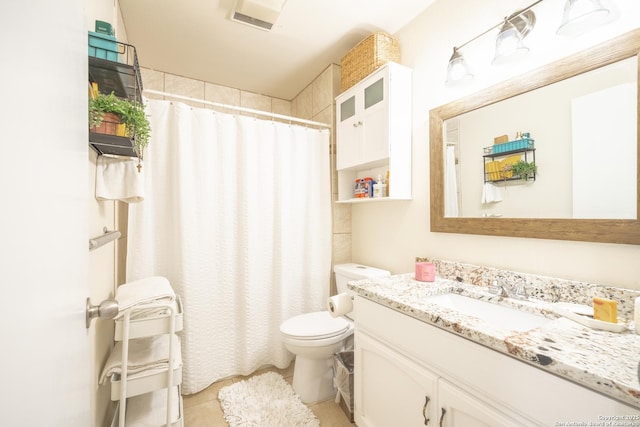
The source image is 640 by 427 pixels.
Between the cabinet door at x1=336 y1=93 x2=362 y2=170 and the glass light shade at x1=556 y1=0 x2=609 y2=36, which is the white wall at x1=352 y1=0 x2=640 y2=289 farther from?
the cabinet door at x1=336 y1=93 x2=362 y2=170

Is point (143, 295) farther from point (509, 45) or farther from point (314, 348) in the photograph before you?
point (509, 45)

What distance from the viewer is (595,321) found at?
2.76 ft

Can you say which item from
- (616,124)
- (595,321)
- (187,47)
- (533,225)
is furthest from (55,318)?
(187,47)

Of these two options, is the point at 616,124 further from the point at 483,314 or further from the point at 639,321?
the point at 483,314

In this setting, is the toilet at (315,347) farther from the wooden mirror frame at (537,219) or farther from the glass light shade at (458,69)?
the glass light shade at (458,69)

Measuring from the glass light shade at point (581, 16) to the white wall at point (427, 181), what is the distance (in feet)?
0.18

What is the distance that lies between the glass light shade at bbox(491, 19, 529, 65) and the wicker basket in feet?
2.31

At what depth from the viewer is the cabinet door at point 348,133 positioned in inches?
75.4

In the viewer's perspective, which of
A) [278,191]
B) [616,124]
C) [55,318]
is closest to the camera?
[55,318]

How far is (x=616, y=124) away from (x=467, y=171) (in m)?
0.56

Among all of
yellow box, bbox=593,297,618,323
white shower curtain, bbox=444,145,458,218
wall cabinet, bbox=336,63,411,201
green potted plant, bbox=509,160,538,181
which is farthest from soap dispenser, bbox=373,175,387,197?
yellow box, bbox=593,297,618,323

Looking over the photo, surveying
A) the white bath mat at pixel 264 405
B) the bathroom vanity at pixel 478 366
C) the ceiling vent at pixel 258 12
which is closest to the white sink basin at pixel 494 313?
the bathroom vanity at pixel 478 366

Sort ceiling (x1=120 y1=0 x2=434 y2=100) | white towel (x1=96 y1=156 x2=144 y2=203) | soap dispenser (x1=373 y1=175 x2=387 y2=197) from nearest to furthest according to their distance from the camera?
white towel (x1=96 y1=156 x2=144 y2=203) < ceiling (x1=120 y1=0 x2=434 y2=100) < soap dispenser (x1=373 y1=175 x2=387 y2=197)

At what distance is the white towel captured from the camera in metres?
1.14
